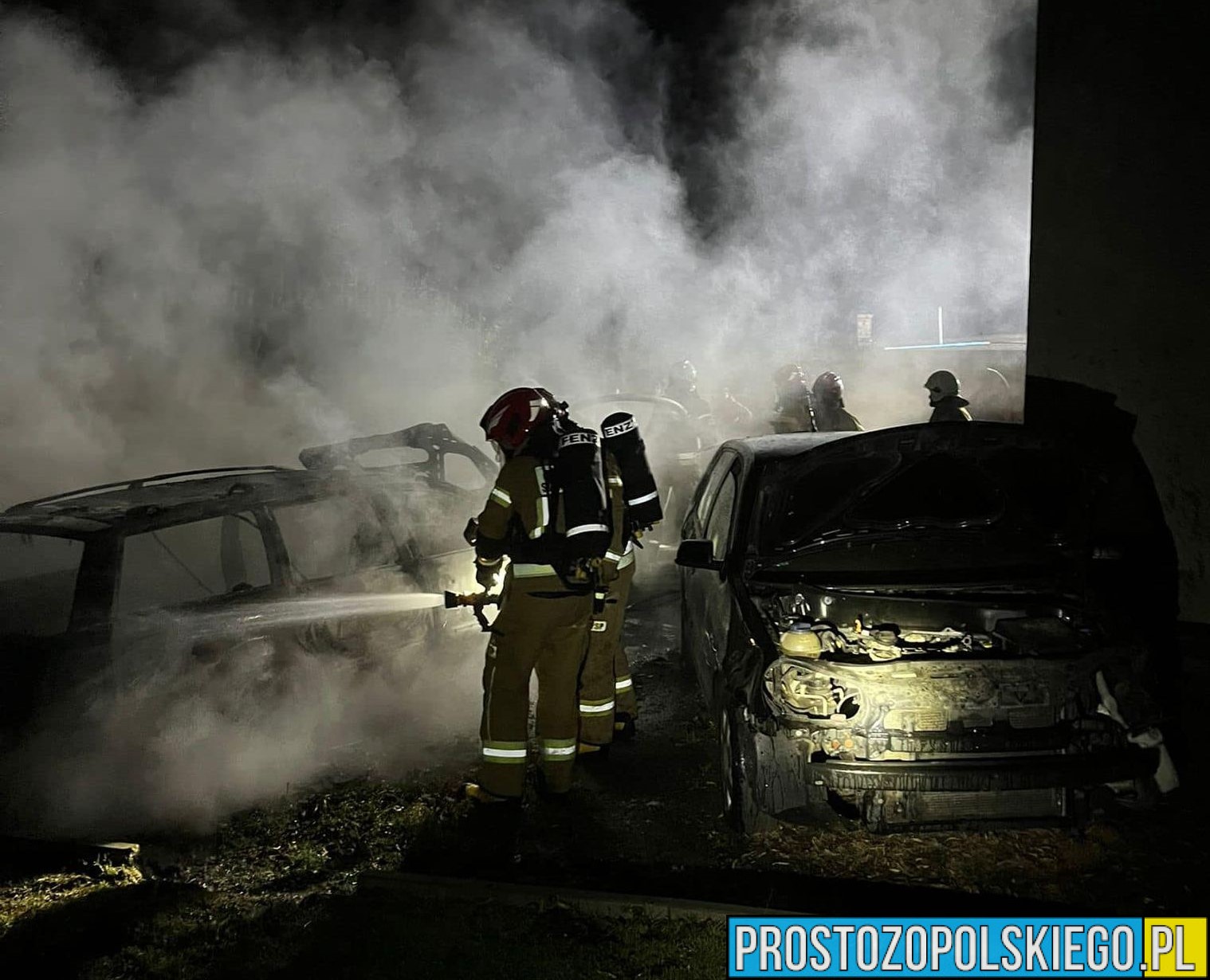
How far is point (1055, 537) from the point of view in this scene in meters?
4.04

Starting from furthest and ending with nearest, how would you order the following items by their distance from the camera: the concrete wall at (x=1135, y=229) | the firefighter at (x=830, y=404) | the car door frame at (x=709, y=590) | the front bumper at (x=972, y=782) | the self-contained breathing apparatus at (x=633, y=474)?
the firefighter at (x=830, y=404) → the concrete wall at (x=1135, y=229) → the self-contained breathing apparatus at (x=633, y=474) → the car door frame at (x=709, y=590) → the front bumper at (x=972, y=782)

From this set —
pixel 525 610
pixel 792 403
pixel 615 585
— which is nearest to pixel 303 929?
pixel 525 610

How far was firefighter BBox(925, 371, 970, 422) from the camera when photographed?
22.9ft

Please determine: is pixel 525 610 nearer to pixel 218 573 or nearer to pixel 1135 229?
pixel 218 573

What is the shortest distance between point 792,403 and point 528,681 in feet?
18.0

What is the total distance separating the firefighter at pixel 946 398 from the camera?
275 inches

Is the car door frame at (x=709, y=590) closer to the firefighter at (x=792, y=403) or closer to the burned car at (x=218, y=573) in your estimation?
the burned car at (x=218, y=573)

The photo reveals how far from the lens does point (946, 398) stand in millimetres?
7055

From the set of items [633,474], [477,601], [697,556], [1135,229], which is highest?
[1135,229]

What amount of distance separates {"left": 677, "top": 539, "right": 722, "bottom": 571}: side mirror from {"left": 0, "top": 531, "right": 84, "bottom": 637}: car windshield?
2647 mm

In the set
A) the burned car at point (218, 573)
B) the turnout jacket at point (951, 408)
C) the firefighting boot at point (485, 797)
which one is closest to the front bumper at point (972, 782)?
the firefighting boot at point (485, 797)

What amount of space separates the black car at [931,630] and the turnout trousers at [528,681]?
0.64 m

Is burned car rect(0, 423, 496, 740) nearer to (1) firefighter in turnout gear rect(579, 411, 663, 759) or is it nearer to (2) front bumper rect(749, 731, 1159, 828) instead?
(1) firefighter in turnout gear rect(579, 411, 663, 759)

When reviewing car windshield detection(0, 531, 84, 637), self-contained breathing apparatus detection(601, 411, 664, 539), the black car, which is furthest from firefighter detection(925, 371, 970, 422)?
car windshield detection(0, 531, 84, 637)
